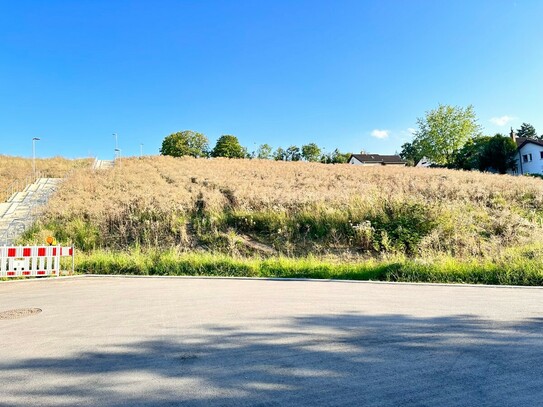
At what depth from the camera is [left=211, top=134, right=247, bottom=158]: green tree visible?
241 feet

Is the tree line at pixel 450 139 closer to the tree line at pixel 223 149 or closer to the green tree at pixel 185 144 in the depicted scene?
the tree line at pixel 223 149

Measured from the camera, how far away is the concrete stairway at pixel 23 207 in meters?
14.5

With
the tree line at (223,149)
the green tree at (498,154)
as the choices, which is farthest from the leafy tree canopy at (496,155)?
the tree line at (223,149)

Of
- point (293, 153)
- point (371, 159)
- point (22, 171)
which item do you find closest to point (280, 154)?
point (293, 153)

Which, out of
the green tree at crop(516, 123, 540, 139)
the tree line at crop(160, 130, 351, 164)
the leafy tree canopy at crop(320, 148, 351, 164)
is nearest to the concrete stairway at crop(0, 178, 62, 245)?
the tree line at crop(160, 130, 351, 164)

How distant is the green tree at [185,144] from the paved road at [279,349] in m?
72.5

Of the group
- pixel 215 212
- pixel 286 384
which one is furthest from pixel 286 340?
pixel 215 212

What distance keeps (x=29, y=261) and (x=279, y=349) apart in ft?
28.2

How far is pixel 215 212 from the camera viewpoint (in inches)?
602

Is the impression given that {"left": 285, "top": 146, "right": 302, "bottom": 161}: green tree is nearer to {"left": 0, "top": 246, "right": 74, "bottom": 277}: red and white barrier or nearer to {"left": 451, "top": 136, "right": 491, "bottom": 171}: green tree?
{"left": 451, "top": 136, "right": 491, "bottom": 171}: green tree

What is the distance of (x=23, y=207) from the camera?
18562mm

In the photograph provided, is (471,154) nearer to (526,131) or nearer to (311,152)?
(311,152)

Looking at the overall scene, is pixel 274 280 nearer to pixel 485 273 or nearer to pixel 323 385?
pixel 485 273

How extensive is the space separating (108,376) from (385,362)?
2783mm
